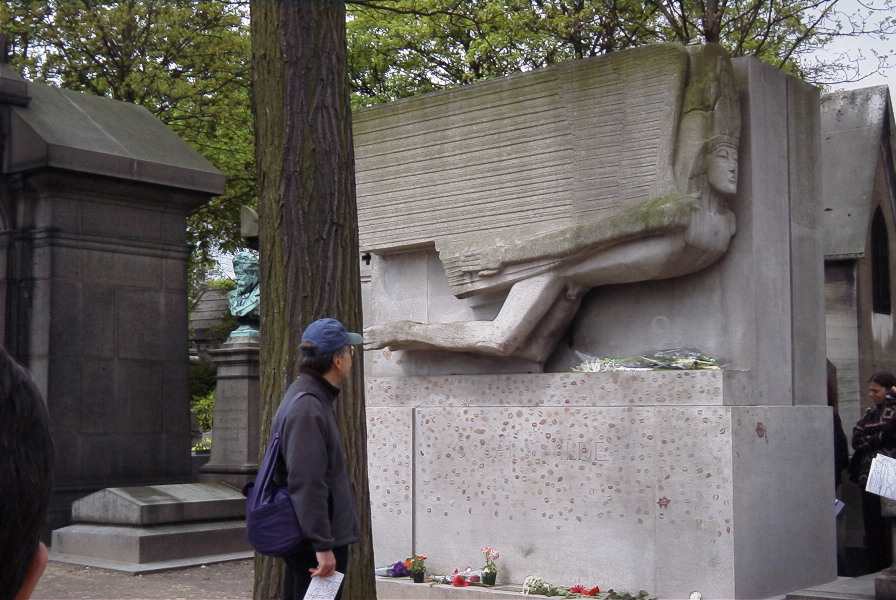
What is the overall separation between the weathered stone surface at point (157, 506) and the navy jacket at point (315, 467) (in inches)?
262

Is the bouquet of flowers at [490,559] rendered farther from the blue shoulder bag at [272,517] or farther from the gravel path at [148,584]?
the blue shoulder bag at [272,517]

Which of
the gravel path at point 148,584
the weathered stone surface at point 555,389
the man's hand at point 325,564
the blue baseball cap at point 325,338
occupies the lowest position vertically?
the gravel path at point 148,584

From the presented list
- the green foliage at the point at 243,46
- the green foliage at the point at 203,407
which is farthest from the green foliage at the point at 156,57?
the green foliage at the point at 203,407

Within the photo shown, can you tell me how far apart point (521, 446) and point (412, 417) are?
3.68ft

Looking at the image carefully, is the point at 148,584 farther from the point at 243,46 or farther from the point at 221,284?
the point at 221,284

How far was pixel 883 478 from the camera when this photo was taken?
7156 millimetres

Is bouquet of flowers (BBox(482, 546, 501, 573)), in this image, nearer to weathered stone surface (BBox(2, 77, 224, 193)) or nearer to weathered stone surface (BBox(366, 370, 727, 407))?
weathered stone surface (BBox(366, 370, 727, 407))

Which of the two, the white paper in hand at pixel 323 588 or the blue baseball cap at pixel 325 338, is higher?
the blue baseball cap at pixel 325 338

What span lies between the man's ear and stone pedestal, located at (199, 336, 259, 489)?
12675mm

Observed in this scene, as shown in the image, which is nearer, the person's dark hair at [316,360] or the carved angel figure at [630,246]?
the person's dark hair at [316,360]

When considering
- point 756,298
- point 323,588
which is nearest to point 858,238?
point 756,298

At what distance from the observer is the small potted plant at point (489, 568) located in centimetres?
841

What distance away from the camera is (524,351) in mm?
8703

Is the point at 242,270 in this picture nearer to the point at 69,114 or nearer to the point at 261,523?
the point at 69,114
